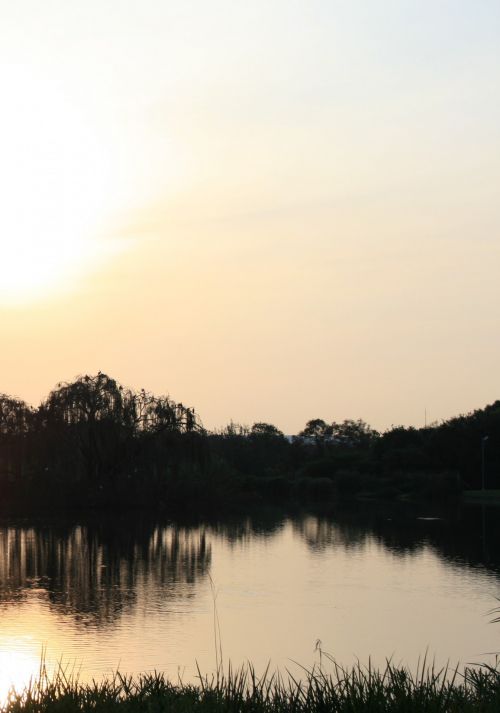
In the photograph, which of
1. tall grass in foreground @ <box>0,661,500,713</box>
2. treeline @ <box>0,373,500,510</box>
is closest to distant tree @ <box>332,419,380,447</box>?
treeline @ <box>0,373,500,510</box>

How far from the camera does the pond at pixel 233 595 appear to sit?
61.9ft

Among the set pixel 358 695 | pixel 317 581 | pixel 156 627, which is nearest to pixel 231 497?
pixel 317 581

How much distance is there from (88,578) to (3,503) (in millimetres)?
22917

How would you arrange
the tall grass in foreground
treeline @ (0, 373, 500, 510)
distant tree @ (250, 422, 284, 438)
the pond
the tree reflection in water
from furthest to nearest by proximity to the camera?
distant tree @ (250, 422, 284, 438)
treeline @ (0, 373, 500, 510)
the tree reflection in water
the pond
the tall grass in foreground

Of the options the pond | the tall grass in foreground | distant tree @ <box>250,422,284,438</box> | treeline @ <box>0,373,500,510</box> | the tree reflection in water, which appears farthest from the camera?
distant tree @ <box>250,422,284,438</box>

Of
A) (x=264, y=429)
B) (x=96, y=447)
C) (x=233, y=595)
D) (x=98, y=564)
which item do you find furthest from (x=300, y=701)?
(x=264, y=429)

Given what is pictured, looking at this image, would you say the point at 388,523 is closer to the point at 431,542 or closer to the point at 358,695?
the point at 431,542

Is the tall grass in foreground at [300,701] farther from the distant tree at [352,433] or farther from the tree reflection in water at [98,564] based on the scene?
the distant tree at [352,433]

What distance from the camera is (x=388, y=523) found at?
2052 inches

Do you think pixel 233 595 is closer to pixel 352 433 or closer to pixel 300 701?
pixel 300 701

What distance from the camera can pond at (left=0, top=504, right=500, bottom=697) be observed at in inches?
742

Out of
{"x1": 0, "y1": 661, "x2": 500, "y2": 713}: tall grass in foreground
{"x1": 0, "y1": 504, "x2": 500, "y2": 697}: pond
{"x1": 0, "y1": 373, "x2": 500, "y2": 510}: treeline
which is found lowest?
{"x1": 0, "y1": 504, "x2": 500, "y2": 697}: pond

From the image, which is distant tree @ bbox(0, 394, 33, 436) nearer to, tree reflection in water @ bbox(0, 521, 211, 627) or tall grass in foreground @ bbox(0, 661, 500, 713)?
tree reflection in water @ bbox(0, 521, 211, 627)

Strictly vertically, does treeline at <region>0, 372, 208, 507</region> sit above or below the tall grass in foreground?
above
